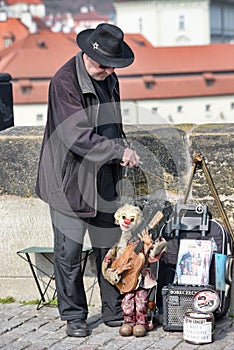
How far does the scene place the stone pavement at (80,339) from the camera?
401cm

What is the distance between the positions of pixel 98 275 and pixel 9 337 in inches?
23.2

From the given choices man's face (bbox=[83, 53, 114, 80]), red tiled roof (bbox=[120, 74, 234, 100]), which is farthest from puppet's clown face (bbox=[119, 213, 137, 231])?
red tiled roof (bbox=[120, 74, 234, 100])

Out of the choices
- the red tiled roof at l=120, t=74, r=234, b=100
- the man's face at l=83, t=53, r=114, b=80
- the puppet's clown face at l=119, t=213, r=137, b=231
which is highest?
the man's face at l=83, t=53, r=114, b=80

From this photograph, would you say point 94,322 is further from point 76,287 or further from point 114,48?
point 114,48

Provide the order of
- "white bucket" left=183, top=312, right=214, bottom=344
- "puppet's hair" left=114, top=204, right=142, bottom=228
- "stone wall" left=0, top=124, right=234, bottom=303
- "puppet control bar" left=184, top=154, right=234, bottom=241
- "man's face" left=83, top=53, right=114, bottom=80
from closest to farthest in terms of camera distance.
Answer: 1. "white bucket" left=183, top=312, right=214, bottom=344
2. "man's face" left=83, top=53, right=114, bottom=80
3. "puppet's hair" left=114, top=204, right=142, bottom=228
4. "puppet control bar" left=184, top=154, right=234, bottom=241
5. "stone wall" left=0, top=124, right=234, bottom=303

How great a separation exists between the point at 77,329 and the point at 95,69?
1.25 meters

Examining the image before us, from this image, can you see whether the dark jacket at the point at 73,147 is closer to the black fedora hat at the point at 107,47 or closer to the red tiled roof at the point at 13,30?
the black fedora hat at the point at 107,47

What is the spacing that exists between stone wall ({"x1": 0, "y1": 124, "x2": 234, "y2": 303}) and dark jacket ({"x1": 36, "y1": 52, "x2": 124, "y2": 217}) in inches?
20.3

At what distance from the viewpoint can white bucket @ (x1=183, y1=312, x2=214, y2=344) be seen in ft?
13.1

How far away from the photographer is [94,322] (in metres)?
4.50

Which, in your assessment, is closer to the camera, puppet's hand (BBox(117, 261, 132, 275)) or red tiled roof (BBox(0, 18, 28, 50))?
puppet's hand (BBox(117, 261, 132, 275))

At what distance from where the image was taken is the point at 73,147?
13.5ft

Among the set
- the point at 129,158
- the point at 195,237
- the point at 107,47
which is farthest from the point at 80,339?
the point at 107,47

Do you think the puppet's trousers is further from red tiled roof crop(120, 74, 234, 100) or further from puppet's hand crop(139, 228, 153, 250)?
red tiled roof crop(120, 74, 234, 100)
